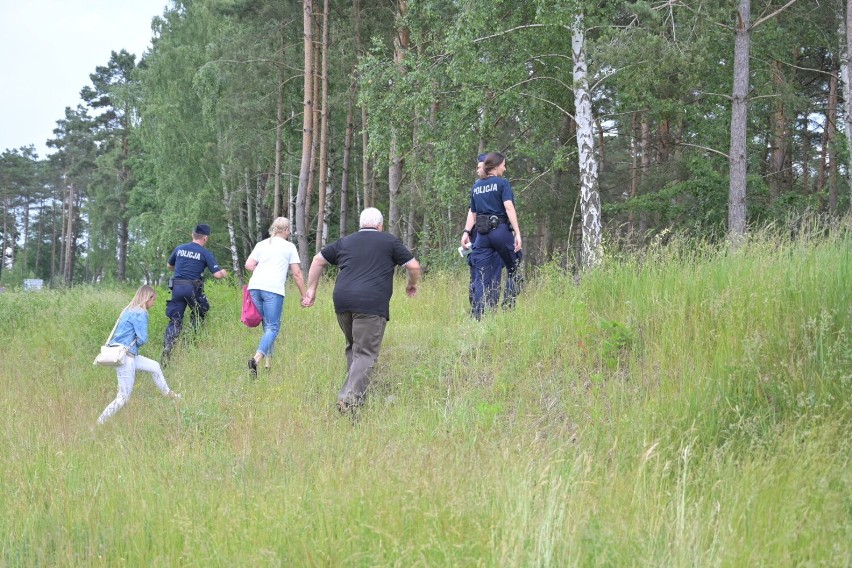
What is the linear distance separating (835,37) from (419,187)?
35.0 ft

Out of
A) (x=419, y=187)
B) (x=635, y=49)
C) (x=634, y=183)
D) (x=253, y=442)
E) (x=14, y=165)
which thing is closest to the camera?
(x=253, y=442)

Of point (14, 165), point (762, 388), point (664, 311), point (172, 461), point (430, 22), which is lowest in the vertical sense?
point (172, 461)

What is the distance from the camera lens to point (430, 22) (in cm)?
1517

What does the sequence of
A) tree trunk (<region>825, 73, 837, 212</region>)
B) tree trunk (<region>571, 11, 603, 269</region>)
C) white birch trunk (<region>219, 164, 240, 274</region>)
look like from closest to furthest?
tree trunk (<region>571, 11, 603, 269</region>), tree trunk (<region>825, 73, 837, 212</region>), white birch trunk (<region>219, 164, 240, 274</region>)

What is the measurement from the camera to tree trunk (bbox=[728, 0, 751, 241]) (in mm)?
12578

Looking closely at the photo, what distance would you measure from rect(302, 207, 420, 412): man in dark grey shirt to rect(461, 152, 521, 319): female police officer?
173 centimetres

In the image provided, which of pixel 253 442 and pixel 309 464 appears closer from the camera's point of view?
pixel 309 464

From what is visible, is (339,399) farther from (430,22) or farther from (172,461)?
(430,22)

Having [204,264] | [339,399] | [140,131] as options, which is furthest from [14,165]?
[339,399]

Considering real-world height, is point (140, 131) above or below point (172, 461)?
above

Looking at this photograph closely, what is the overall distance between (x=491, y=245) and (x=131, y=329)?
3.92 meters

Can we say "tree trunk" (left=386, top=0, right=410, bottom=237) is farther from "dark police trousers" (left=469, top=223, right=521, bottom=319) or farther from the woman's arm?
"dark police trousers" (left=469, top=223, right=521, bottom=319)

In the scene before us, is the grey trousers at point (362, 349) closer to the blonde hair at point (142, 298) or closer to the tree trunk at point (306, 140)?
the blonde hair at point (142, 298)

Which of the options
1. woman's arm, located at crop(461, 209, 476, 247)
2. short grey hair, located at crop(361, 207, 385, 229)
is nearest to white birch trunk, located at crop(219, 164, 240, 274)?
woman's arm, located at crop(461, 209, 476, 247)
